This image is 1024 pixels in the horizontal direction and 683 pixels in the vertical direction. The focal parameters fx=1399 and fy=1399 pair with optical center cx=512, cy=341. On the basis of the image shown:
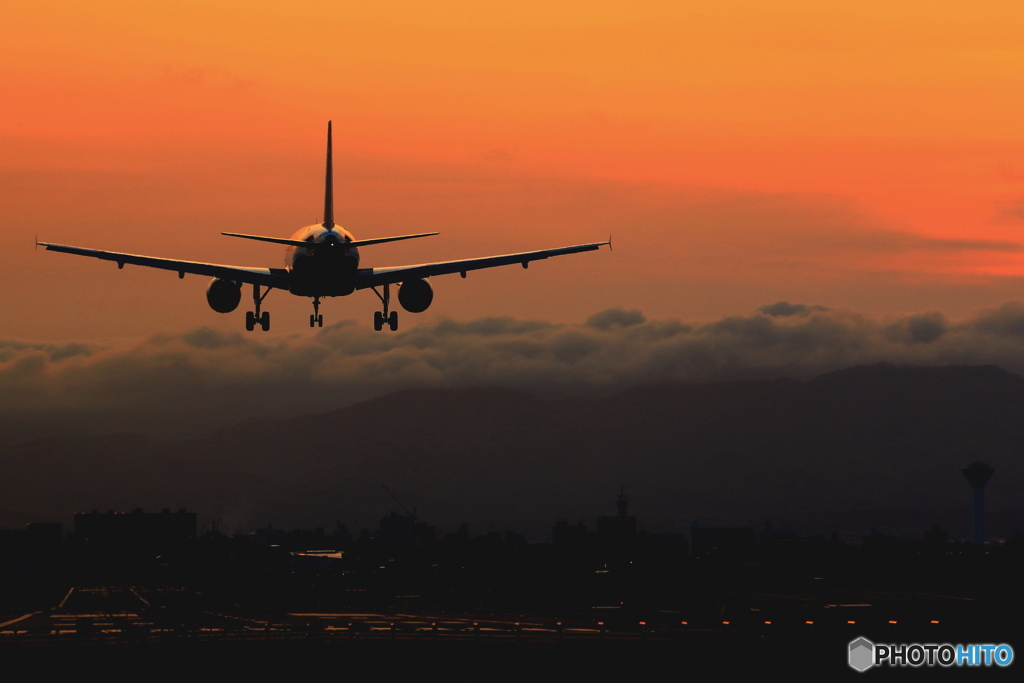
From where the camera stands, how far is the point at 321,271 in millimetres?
120125

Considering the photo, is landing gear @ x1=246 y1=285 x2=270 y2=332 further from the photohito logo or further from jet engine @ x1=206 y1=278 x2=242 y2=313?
the photohito logo

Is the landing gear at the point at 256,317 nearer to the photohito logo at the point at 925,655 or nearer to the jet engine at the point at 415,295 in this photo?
the jet engine at the point at 415,295

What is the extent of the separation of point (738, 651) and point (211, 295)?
9162 cm

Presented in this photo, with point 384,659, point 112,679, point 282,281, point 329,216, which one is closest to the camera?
point 282,281

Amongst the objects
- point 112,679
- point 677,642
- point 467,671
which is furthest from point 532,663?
point 112,679

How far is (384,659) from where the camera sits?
192750 millimetres

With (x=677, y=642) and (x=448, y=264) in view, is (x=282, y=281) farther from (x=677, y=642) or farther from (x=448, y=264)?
(x=677, y=642)

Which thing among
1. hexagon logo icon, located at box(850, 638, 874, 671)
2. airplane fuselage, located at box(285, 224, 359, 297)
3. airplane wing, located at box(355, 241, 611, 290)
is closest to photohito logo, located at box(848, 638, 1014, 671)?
hexagon logo icon, located at box(850, 638, 874, 671)

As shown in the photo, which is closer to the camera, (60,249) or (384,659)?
(60,249)

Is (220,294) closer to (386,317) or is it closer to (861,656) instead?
(386,317)

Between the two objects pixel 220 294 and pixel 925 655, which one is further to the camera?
pixel 925 655

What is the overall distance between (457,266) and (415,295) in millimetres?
5557

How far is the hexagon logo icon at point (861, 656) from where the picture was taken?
180 meters

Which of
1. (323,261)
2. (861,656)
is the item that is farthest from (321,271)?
(861,656)
